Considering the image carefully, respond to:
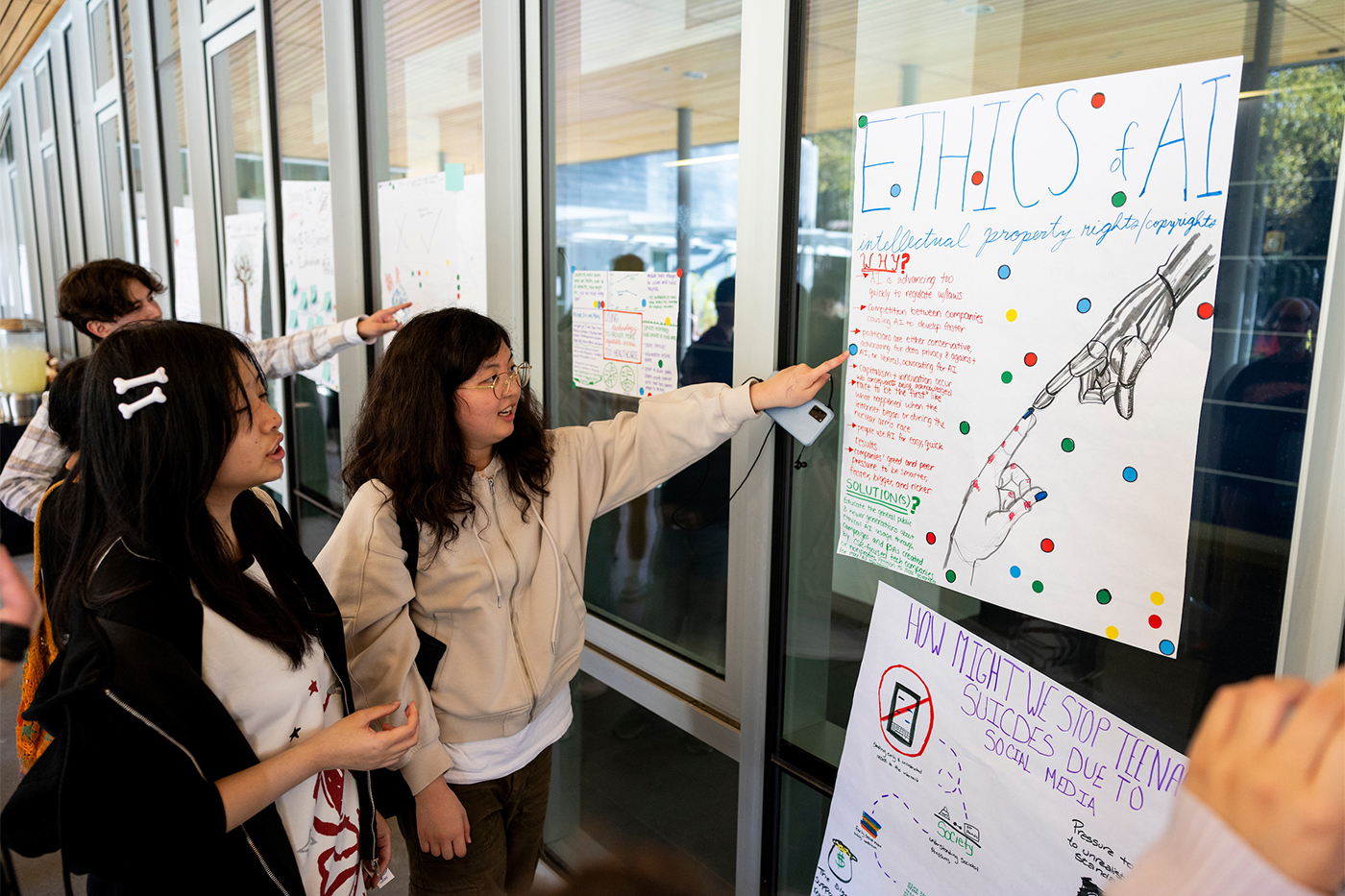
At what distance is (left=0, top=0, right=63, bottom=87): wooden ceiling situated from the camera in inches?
236

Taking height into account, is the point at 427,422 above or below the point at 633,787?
above

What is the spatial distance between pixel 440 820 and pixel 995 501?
3.69 feet

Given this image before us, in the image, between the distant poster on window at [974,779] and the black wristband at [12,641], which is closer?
the black wristband at [12,641]

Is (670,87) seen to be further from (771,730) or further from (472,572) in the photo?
(771,730)

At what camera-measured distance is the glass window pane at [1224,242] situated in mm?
1018

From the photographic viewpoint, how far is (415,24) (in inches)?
106

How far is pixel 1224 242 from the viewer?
1.06 m

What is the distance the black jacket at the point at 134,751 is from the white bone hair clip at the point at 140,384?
0.62 feet

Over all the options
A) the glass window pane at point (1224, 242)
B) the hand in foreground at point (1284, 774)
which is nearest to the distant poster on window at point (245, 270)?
the glass window pane at point (1224, 242)

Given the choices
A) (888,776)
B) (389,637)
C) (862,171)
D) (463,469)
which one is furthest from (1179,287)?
(389,637)

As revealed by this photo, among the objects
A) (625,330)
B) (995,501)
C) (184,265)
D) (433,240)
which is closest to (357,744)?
(995,501)

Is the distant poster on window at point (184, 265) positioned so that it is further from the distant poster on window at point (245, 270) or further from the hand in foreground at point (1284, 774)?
the hand in foreground at point (1284, 774)

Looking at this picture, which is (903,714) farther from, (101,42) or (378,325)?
(101,42)

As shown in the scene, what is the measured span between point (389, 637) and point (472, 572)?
18 cm
